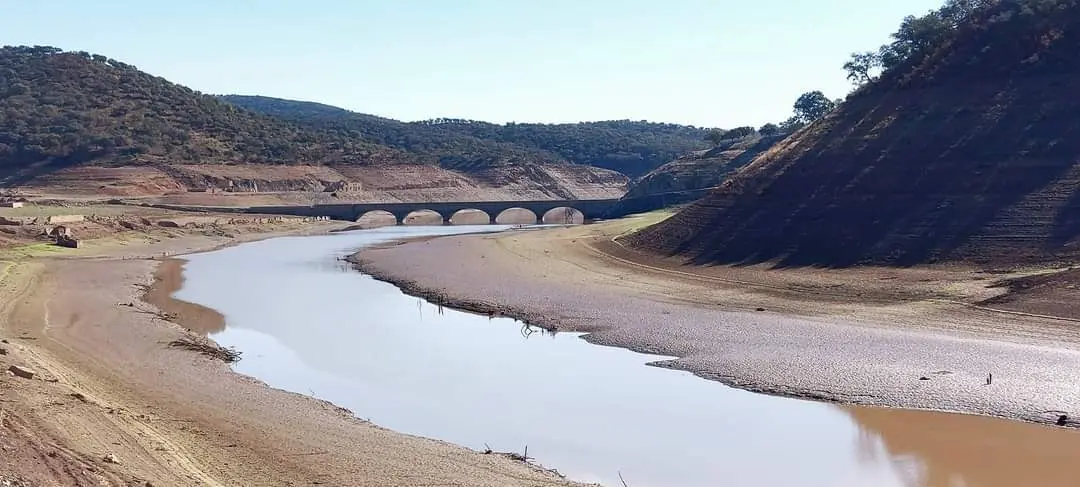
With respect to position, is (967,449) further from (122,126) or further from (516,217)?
(122,126)

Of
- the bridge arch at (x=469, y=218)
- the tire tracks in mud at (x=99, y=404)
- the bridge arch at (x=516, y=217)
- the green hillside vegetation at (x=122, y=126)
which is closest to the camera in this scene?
the tire tracks in mud at (x=99, y=404)

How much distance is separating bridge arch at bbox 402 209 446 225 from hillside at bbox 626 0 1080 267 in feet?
205

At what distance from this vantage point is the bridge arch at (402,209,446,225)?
119375 mm

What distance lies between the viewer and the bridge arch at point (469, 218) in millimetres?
122438

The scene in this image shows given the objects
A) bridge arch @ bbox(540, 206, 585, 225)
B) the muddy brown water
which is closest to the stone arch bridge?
bridge arch @ bbox(540, 206, 585, 225)

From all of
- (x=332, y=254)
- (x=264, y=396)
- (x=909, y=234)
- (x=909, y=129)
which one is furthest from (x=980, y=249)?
(x=332, y=254)

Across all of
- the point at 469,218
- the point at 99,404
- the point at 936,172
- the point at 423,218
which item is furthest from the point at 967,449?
the point at 469,218

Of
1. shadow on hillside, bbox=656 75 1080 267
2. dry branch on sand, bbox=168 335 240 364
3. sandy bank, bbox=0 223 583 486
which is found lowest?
dry branch on sand, bbox=168 335 240 364

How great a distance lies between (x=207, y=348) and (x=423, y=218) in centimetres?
10027

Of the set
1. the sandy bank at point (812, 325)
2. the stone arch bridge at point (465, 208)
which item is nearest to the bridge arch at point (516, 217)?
the stone arch bridge at point (465, 208)

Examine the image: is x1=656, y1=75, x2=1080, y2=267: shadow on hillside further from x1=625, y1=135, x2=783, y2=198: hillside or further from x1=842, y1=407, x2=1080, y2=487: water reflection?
x1=625, y1=135, x2=783, y2=198: hillside

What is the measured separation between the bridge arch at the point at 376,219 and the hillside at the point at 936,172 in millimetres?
56967

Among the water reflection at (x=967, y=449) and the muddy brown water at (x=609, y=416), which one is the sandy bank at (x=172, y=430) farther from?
the water reflection at (x=967, y=449)

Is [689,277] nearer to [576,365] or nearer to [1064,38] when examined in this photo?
[576,365]
